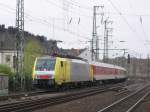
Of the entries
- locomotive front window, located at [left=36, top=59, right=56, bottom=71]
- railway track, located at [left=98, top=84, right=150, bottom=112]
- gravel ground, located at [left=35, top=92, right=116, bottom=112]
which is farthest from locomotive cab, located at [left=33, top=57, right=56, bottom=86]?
gravel ground, located at [left=35, top=92, right=116, bottom=112]

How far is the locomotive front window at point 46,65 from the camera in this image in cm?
3762

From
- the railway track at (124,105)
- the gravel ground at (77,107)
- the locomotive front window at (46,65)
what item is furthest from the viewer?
Result: the locomotive front window at (46,65)

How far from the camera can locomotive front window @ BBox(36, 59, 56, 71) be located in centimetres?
3762

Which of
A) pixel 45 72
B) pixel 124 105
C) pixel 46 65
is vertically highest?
pixel 46 65

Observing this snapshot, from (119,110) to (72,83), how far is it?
21317 mm

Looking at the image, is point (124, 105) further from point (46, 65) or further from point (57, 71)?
point (46, 65)

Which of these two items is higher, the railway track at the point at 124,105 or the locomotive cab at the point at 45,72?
the locomotive cab at the point at 45,72

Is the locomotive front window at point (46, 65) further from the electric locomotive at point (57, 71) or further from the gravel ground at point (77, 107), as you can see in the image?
the gravel ground at point (77, 107)

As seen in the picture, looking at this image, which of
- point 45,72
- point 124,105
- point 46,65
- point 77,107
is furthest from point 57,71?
point 77,107

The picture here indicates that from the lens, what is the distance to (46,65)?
3781 centimetres

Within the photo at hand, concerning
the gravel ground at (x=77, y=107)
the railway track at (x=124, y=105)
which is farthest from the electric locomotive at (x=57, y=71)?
the gravel ground at (x=77, y=107)

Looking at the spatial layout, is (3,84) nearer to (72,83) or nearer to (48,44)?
(72,83)

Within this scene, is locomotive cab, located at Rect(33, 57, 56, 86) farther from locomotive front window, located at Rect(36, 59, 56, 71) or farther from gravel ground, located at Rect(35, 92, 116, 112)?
gravel ground, located at Rect(35, 92, 116, 112)

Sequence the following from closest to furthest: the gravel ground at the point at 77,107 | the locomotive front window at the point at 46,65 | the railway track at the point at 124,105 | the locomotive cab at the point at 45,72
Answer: the gravel ground at the point at 77,107
the railway track at the point at 124,105
the locomotive cab at the point at 45,72
the locomotive front window at the point at 46,65
